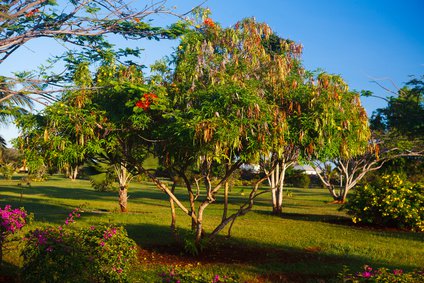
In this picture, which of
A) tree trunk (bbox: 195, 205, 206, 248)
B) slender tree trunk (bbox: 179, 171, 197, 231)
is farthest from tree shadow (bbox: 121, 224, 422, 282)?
slender tree trunk (bbox: 179, 171, 197, 231)

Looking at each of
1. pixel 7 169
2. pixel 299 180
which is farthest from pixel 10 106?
pixel 299 180

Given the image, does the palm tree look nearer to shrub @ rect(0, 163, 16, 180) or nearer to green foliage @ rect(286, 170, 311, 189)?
shrub @ rect(0, 163, 16, 180)

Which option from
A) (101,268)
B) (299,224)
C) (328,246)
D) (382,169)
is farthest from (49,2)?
(382,169)

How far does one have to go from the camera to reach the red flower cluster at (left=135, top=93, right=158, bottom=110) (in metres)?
9.55

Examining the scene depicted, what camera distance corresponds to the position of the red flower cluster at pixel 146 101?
9.55 metres

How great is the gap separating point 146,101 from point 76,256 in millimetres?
3794

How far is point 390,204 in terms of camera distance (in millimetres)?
19078

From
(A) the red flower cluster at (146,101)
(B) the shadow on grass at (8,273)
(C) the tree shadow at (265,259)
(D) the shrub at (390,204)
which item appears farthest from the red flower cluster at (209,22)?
(D) the shrub at (390,204)

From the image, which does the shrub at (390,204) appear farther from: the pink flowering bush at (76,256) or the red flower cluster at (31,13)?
the red flower cluster at (31,13)

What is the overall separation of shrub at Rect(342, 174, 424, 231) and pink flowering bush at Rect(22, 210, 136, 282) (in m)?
14.2

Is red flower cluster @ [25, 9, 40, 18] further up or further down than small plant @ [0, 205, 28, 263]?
further up

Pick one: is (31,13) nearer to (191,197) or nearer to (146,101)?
(146,101)

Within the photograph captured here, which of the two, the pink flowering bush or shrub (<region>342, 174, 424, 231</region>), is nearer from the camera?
the pink flowering bush

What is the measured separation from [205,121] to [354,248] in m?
7.53
